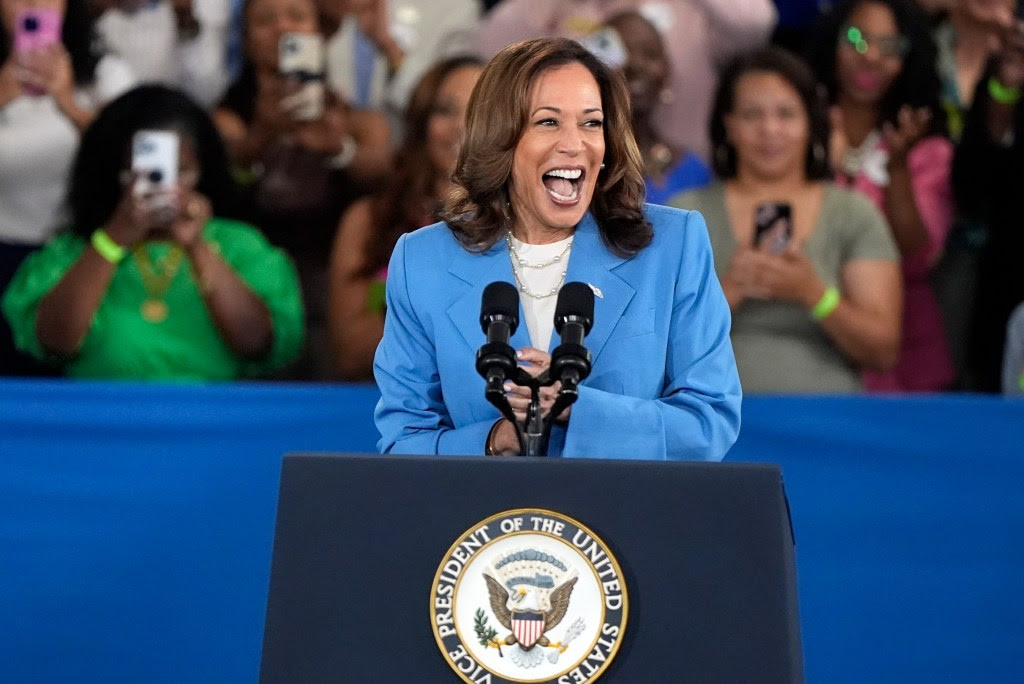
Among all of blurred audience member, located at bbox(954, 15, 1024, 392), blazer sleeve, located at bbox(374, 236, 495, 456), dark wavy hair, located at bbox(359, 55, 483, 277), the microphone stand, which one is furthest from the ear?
the microphone stand

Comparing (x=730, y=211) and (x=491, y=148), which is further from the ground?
(x=730, y=211)

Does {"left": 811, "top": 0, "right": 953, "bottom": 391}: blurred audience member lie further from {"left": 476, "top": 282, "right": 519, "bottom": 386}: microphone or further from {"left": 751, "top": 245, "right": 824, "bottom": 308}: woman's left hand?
{"left": 476, "top": 282, "right": 519, "bottom": 386}: microphone

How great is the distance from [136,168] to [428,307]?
2.26m

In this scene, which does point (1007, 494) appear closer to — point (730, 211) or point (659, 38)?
point (730, 211)

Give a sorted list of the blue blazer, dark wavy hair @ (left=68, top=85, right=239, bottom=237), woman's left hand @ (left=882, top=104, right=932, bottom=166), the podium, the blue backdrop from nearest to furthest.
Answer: the podium
the blue blazer
the blue backdrop
dark wavy hair @ (left=68, top=85, right=239, bottom=237)
woman's left hand @ (left=882, top=104, right=932, bottom=166)

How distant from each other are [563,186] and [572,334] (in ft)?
1.39

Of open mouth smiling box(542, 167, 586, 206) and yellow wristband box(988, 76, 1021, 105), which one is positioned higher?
yellow wristband box(988, 76, 1021, 105)

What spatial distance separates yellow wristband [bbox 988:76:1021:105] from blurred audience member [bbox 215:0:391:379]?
5.95ft

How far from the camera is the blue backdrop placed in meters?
3.17

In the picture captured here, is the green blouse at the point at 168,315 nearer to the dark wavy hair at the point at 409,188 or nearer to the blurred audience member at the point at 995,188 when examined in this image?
the dark wavy hair at the point at 409,188

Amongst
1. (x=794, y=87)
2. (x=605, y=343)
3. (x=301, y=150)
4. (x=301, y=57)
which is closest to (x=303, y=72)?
(x=301, y=57)

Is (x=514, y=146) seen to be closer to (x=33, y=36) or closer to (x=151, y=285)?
(x=151, y=285)

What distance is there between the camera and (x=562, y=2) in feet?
15.0

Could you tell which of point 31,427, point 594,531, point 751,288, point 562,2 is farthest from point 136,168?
point 594,531
